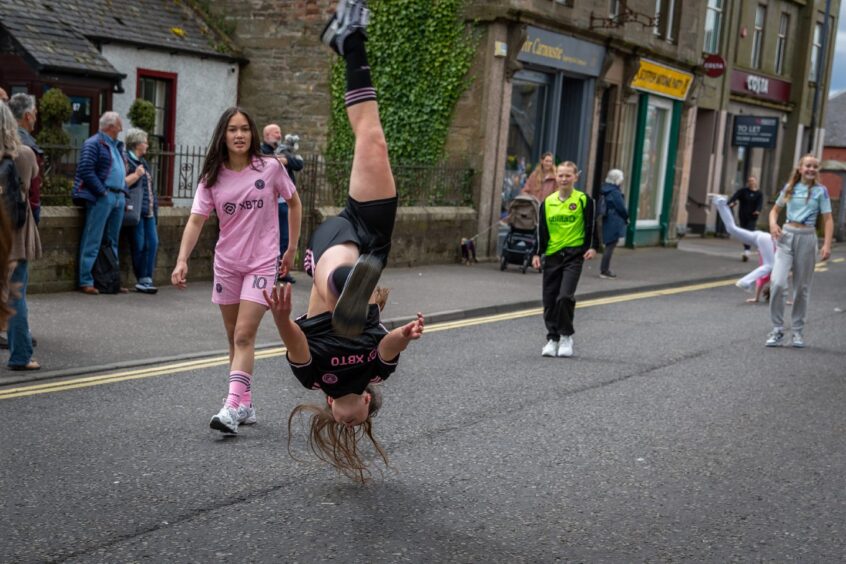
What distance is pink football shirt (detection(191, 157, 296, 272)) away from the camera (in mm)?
6574

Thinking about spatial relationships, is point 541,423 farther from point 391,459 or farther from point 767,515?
point 767,515

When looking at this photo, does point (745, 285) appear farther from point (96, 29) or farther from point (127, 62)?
point (96, 29)

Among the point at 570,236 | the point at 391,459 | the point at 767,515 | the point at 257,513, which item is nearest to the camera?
the point at 257,513

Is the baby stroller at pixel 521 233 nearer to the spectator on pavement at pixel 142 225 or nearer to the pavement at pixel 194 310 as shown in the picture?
A: the pavement at pixel 194 310

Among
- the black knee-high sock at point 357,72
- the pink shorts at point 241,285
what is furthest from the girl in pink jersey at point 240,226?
the black knee-high sock at point 357,72

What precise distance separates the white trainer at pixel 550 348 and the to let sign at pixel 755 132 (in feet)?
75.0

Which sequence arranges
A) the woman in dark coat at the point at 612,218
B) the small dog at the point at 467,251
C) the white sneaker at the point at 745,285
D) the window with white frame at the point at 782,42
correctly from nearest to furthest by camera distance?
the white sneaker at the point at 745,285
the woman in dark coat at the point at 612,218
the small dog at the point at 467,251
the window with white frame at the point at 782,42

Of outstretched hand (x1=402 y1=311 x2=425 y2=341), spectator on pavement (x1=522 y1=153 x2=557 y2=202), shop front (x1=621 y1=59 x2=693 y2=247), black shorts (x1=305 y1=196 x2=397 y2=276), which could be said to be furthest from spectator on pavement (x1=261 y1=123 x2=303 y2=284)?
shop front (x1=621 y1=59 x2=693 y2=247)

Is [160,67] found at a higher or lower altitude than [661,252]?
higher

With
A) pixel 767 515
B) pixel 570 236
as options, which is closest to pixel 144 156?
pixel 570 236

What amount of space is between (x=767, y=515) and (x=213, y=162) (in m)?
3.77

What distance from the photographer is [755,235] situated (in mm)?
15281

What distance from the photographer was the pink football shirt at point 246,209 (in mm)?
6574

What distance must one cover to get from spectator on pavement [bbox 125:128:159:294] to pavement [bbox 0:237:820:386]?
0.90ft
